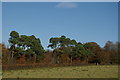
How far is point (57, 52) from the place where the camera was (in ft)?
204

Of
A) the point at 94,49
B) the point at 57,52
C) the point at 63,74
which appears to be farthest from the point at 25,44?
the point at 63,74

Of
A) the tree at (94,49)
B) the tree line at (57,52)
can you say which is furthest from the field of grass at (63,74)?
the tree at (94,49)

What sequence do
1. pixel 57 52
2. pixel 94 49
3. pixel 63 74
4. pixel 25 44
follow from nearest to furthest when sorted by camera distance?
pixel 63 74
pixel 25 44
pixel 57 52
pixel 94 49

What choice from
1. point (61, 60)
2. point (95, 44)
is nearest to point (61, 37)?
point (61, 60)

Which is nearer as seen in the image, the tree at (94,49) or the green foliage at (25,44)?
the green foliage at (25,44)

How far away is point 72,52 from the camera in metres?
63.9

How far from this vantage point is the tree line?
157 feet

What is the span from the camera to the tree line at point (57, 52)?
47906mm

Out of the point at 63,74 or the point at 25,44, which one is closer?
the point at 63,74

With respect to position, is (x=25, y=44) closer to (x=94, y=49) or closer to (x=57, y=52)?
(x=57, y=52)

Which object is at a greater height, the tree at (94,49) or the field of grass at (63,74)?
the tree at (94,49)

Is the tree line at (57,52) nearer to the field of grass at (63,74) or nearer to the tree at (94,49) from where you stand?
the tree at (94,49)

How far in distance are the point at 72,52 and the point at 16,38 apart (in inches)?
759

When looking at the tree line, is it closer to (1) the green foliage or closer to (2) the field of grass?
(1) the green foliage
